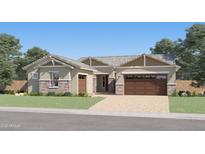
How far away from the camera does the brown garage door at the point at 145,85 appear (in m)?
31.0

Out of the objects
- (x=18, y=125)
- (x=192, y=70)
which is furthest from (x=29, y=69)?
(x=18, y=125)

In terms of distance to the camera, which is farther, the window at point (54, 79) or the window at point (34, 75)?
the window at point (34, 75)

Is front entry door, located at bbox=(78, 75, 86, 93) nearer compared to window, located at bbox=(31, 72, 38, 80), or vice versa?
front entry door, located at bbox=(78, 75, 86, 93)

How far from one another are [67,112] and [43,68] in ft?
50.9

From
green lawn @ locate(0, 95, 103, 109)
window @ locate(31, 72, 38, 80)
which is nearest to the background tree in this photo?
green lawn @ locate(0, 95, 103, 109)

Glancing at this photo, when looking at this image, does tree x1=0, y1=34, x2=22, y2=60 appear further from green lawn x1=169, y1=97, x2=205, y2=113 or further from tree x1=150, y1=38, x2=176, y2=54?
tree x1=150, y1=38, x2=176, y2=54

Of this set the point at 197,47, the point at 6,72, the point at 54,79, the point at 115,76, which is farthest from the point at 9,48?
the point at 197,47

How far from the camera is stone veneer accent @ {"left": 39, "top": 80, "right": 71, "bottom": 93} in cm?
2912

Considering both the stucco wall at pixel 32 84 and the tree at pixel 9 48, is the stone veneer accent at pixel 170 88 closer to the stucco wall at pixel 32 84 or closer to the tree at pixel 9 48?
the stucco wall at pixel 32 84

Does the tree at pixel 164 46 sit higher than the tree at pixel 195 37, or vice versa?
the tree at pixel 164 46

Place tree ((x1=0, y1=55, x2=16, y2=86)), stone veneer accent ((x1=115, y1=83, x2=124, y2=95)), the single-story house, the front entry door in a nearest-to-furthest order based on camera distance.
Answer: the single-story house < the front entry door < stone veneer accent ((x1=115, y1=83, x2=124, y2=95)) < tree ((x1=0, y1=55, x2=16, y2=86))

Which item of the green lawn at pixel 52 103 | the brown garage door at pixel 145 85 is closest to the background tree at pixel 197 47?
the brown garage door at pixel 145 85

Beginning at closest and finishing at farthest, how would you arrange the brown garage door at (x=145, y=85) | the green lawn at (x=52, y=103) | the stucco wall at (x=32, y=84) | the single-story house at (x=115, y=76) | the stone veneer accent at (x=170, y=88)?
the green lawn at (x=52, y=103) → the single-story house at (x=115, y=76) → the stone veneer accent at (x=170, y=88) → the stucco wall at (x=32, y=84) → the brown garage door at (x=145, y=85)

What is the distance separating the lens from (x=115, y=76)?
34031 millimetres
